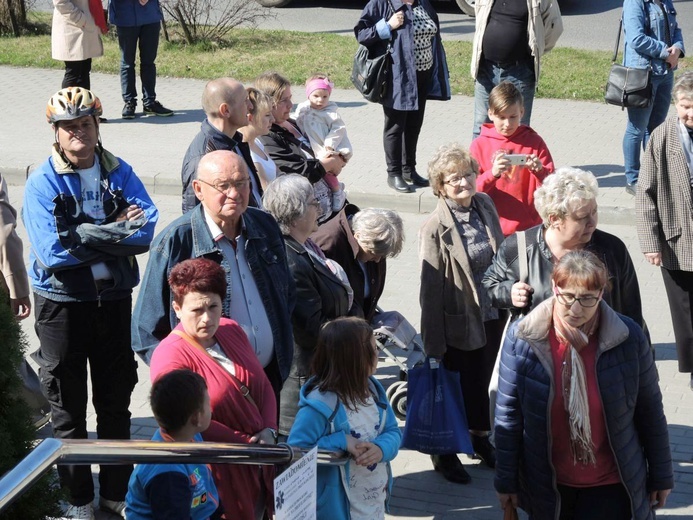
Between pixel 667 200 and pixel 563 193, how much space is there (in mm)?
2044

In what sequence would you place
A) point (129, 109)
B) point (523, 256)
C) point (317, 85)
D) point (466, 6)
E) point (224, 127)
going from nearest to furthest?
point (523, 256), point (224, 127), point (317, 85), point (129, 109), point (466, 6)

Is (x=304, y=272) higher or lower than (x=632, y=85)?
higher

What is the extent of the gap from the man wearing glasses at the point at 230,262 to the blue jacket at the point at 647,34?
6.17m

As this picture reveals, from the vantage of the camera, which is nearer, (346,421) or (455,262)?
(346,421)

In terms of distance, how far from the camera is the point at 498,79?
1046 centimetres

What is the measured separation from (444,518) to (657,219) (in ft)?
7.87

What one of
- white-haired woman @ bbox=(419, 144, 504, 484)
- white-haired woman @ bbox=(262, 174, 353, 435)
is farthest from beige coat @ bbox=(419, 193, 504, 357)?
white-haired woman @ bbox=(262, 174, 353, 435)

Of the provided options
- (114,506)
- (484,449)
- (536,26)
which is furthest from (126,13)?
(114,506)

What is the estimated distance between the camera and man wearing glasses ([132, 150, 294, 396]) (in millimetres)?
4840

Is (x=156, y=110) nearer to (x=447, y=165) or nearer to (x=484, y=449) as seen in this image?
(x=447, y=165)

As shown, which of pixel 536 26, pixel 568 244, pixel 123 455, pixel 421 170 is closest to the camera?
pixel 123 455

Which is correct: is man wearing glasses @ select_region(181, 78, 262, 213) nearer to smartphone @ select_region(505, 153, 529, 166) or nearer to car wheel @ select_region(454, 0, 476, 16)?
smartphone @ select_region(505, 153, 529, 166)

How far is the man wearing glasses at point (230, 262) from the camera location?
484 centimetres

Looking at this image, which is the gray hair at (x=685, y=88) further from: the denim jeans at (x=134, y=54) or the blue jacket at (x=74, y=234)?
the denim jeans at (x=134, y=54)
